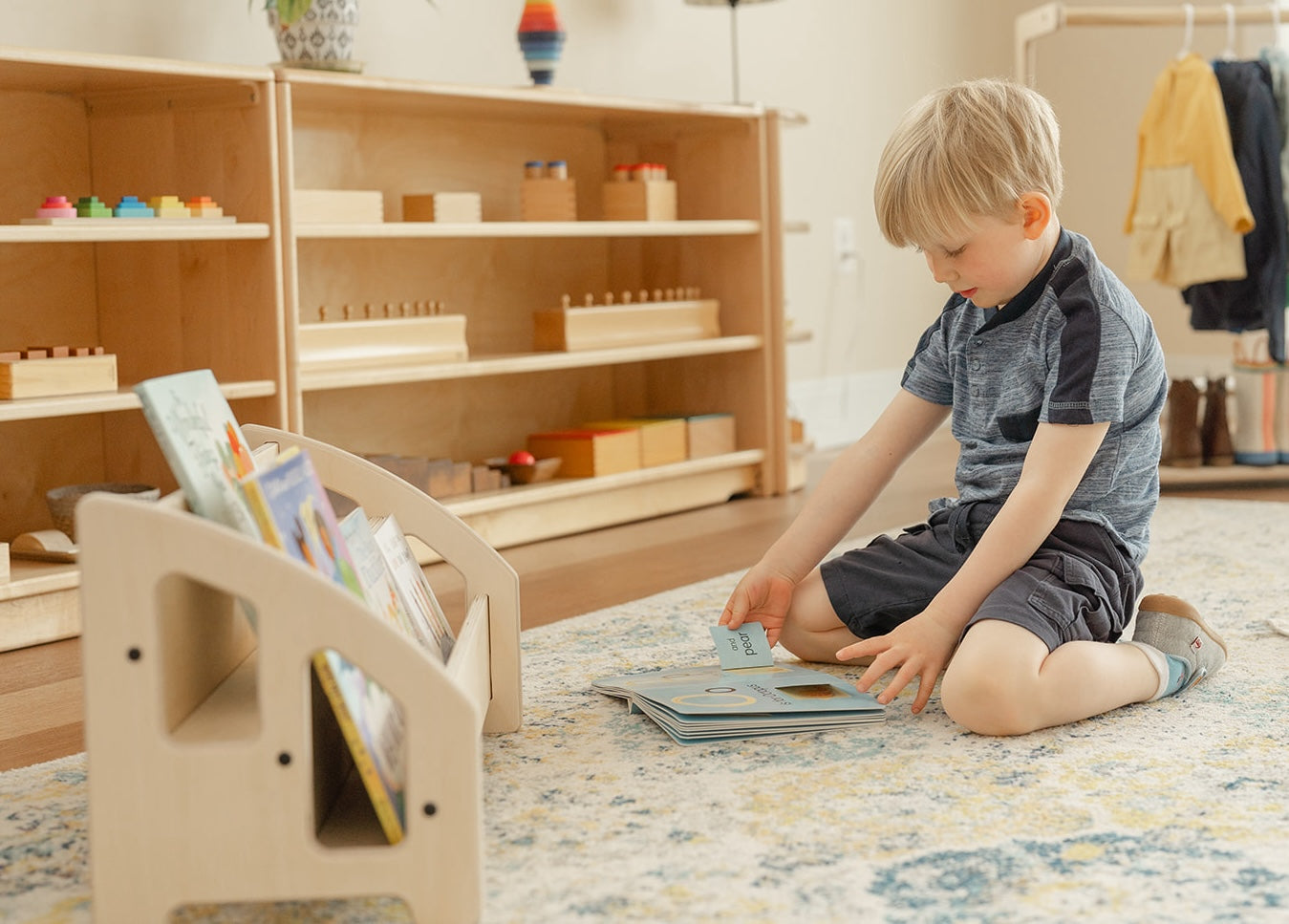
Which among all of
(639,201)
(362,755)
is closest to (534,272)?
(639,201)

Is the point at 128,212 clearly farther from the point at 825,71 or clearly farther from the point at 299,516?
the point at 825,71

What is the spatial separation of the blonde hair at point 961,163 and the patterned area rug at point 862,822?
1.58 feet

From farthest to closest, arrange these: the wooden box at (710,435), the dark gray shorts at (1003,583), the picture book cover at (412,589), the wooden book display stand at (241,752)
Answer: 1. the wooden box at (710,435)
2. the dark gray shorts at (1003,583)
3. the picture book cover at (412,589)
4. the wooden book display stand at (241,752)

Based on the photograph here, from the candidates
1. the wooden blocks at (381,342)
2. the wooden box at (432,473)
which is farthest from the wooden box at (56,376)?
the wooden box at (432,473)

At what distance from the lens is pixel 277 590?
0.92m

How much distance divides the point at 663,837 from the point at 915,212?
646 millimetres

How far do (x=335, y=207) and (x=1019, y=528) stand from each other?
4.25 feet

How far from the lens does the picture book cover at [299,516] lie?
996mm

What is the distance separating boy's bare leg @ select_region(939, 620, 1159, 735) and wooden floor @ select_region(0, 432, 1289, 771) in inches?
24.3

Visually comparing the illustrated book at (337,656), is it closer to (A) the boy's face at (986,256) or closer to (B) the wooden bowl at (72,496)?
(A) the boy's face at (986,256)

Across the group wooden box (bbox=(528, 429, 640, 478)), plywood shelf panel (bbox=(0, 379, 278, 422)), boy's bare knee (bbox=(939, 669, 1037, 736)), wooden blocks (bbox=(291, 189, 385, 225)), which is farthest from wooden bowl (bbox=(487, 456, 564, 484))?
boy's bare knee (bbox=(939, 669, 1037, 736))

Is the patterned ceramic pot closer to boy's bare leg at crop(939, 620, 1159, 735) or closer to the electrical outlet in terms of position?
boy's bare leg at crop(939, 620, 1159, 735)

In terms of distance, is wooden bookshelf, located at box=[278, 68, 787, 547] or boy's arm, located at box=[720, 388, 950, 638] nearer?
boy's arm, located at box=[720, 388, 950, 638]

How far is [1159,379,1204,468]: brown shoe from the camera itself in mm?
2996
